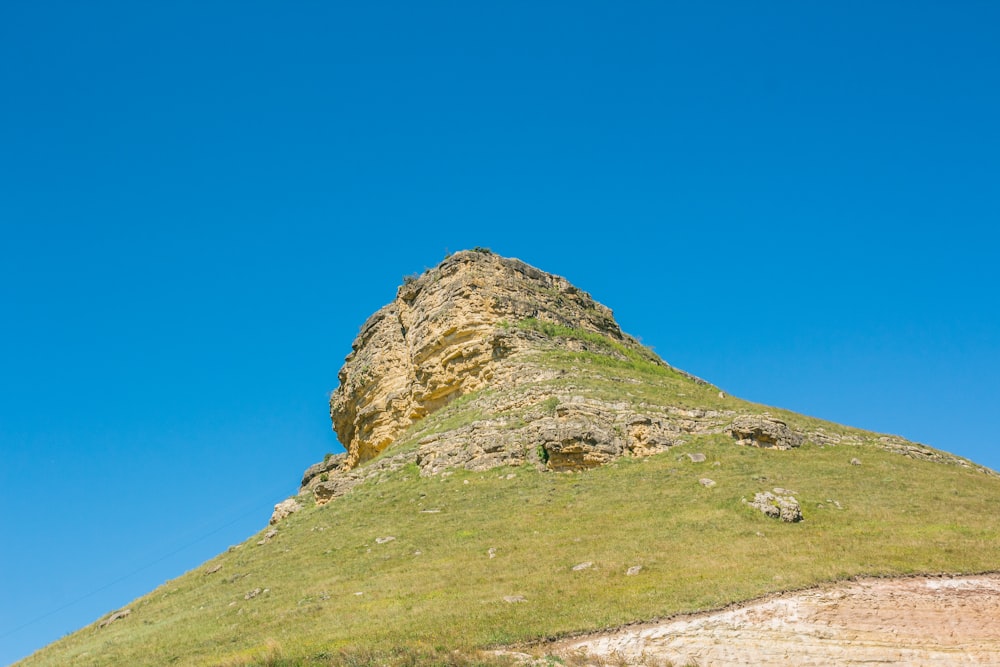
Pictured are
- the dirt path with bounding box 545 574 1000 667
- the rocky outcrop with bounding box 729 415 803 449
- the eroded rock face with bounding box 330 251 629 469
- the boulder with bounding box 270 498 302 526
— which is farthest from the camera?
the eroded rock face with bounding box 330 251 629 469

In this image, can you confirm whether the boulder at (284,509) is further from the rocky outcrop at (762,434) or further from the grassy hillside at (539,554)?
the rocky outcrop at (762,434)

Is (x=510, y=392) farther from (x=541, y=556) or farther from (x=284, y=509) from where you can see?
(x=541, y=556)

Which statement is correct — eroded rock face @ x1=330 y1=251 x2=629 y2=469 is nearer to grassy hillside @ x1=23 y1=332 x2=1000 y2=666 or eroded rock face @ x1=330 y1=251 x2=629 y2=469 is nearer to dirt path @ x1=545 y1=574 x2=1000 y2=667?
grassy hillside @ x1=23 y1=332 x2=1000 y2=666

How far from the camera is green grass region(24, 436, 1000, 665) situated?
23.3 meters

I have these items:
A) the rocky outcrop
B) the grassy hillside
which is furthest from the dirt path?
the rocky outcrop

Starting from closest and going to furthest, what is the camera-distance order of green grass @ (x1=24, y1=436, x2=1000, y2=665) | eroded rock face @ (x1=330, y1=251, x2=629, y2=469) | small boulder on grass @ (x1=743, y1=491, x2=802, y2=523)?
1. green grass @ (x1=24, y1=436, x2=1000, y2=665)
2. small boulder on grass @ (x1=743, y1=491, x2=802, y2=523)
3. eroded rock face @ (x1=330, y1=251, x2=629, y2=469)

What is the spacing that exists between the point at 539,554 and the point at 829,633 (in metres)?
10.5

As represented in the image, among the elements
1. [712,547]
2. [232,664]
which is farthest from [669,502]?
[232,664]

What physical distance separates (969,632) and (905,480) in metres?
14.7

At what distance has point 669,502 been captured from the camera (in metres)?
32.9

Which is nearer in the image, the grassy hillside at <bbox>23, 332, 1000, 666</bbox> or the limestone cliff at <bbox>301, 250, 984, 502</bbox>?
the grassy hillside at <bbox>23, 332, 1000, 666</bbox>

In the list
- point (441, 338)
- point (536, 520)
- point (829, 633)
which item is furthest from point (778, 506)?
point (441, 338)

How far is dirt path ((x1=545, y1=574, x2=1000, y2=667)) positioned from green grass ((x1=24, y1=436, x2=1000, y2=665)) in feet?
2.59

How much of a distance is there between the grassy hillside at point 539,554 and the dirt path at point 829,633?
71 cm
